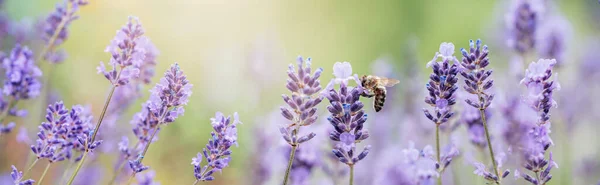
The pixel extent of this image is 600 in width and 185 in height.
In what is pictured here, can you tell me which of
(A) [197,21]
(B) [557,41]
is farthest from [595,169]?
(A) [197,21]

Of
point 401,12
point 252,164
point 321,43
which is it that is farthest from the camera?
point 401,12

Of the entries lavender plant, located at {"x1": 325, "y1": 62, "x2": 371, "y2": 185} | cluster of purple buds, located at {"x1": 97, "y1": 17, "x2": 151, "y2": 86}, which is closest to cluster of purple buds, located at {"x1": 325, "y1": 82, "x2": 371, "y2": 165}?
lavender plant, located at {"x1": 325, "y1": 62, "x2": 371, "y2": 185}

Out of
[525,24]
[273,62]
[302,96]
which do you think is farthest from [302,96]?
[273,62]

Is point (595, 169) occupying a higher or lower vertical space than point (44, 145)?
higher

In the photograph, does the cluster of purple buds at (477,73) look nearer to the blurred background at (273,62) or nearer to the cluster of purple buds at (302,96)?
the cluster of purple buds at (302,96)

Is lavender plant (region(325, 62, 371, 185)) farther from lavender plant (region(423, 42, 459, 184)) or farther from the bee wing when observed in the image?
the bee wing

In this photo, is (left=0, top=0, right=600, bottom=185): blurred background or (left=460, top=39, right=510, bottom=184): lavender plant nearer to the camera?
(left=460, top=39, right=510, bottom=184): lavender plant

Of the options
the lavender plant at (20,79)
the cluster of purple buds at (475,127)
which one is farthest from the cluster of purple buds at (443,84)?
the lavender plant at (20,79)

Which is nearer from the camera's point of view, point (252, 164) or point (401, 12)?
point (252, 164)

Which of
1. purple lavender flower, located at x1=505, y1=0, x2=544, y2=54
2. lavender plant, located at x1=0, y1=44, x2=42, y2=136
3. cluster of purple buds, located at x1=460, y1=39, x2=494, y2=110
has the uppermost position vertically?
purple lavender flower, located at x1=505, y1=0, x2=544, y2=54

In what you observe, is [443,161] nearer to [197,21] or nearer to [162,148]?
[162,148]
